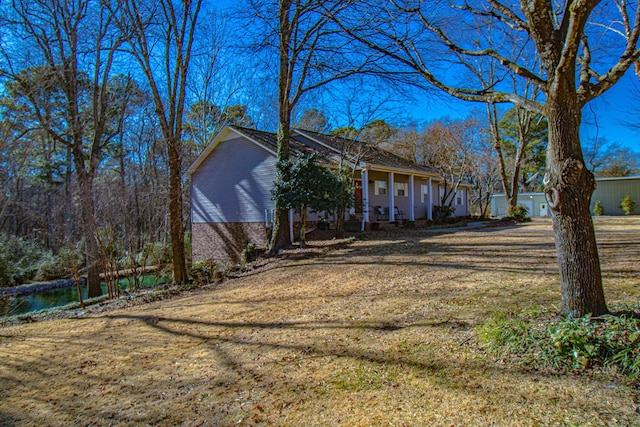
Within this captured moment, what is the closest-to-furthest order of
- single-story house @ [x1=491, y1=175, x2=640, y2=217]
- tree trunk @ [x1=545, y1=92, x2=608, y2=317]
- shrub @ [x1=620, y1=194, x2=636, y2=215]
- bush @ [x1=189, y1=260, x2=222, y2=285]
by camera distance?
tree trunk @ [x1=545, y1=92, x2=608, y2=317]
bush @ [x1=189, y1=260, x2=222, y2=285]
shrub @ [x1=620, y1=194, x2=636, y2=215]
single-story house @ [x1=491, y1=175, x2=640, y2=217]

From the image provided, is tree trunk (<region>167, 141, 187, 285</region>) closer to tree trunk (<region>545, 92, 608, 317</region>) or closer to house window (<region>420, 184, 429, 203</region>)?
tree trunk (<region>545, 92, 608, 317</region>)

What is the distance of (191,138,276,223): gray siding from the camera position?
53.4 feet

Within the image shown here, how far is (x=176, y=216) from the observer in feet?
36.3

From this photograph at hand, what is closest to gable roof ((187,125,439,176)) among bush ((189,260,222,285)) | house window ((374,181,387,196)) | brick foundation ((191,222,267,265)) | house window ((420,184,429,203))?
house window ((374,181,387,196))

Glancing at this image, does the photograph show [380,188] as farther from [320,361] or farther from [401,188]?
[320,361]

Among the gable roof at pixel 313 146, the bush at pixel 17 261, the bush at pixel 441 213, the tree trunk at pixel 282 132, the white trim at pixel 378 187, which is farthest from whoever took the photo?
the bush at pixel 441 213

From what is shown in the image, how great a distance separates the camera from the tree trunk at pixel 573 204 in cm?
361

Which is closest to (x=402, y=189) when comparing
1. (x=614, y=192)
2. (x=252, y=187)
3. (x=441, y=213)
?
(x=441, y=213)

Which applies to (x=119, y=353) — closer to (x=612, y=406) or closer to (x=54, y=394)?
(x=54, y=394)

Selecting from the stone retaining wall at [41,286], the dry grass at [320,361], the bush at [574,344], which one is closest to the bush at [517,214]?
the dry grass at [320,361]

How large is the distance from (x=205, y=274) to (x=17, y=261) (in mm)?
13381

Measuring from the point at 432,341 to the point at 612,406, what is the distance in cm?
166

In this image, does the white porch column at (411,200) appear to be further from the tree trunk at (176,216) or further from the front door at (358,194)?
the tree trunk at (176,216)

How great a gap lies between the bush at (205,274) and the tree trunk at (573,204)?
881cm
